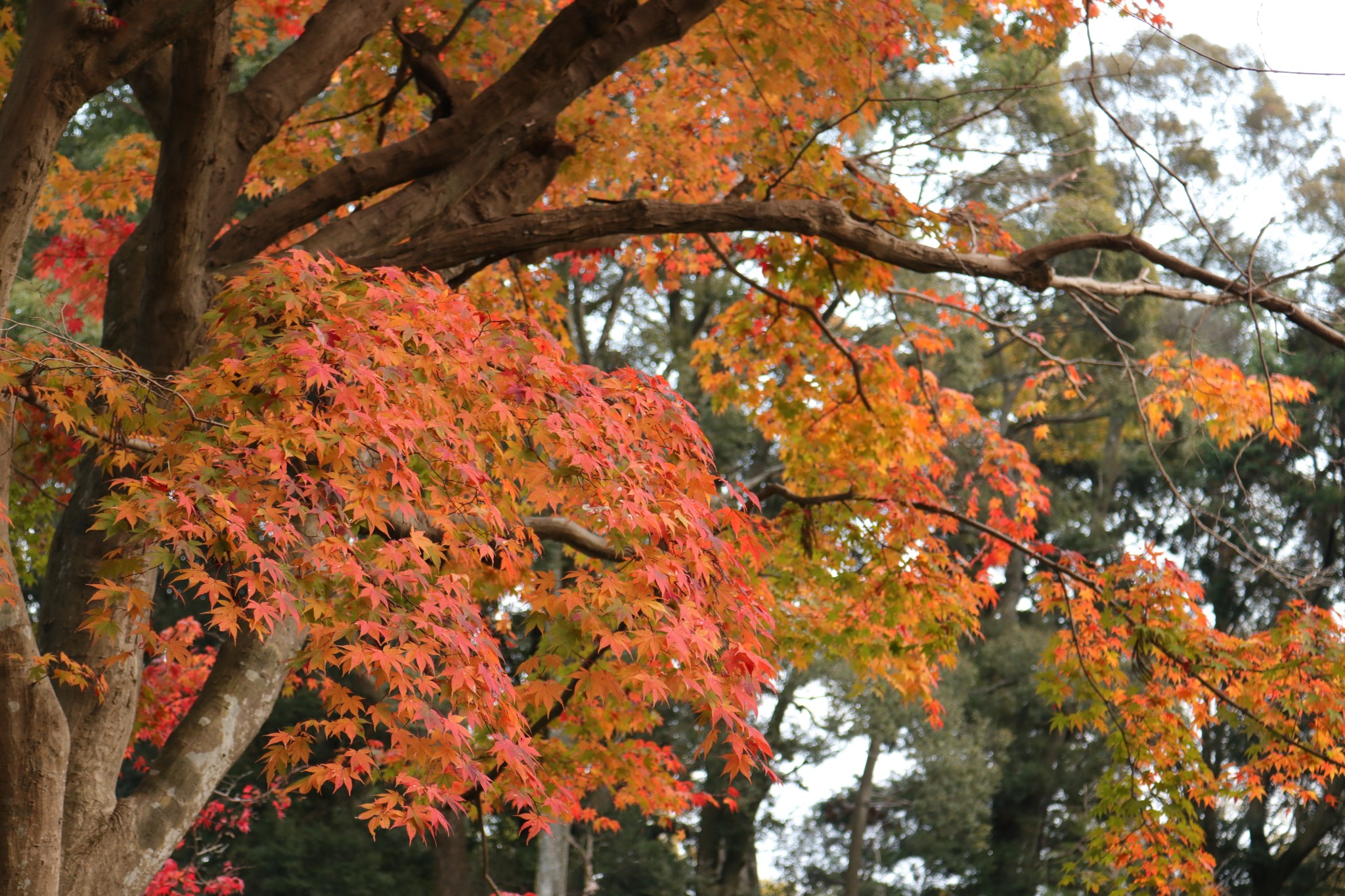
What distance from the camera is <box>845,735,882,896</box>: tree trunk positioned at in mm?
13094

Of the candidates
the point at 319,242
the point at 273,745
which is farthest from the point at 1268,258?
the point at 273,745

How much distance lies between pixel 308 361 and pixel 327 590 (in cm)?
54

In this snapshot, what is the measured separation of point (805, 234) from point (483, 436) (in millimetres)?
2100

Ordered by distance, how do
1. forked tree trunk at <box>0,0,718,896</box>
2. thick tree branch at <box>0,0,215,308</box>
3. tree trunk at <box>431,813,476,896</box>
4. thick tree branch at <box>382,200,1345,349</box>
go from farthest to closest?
tree trunk at <box>431,813,476,896</box> < thick tree branch at <box>382,200,1345,349</box> < thick tree branch at <box>0,0,215,308</box> < forked tree trunk at <box>0,0,718,896</box>

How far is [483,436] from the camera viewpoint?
2902 mm

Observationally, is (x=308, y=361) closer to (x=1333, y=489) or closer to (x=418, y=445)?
(x=418, y=445)

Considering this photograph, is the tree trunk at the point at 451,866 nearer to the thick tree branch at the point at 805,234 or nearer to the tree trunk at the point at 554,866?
the tree trunk at the point at 554,866

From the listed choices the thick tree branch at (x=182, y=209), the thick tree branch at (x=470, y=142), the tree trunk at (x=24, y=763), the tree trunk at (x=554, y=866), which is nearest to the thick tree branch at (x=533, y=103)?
the thick tree branch at (x=470, y=142)

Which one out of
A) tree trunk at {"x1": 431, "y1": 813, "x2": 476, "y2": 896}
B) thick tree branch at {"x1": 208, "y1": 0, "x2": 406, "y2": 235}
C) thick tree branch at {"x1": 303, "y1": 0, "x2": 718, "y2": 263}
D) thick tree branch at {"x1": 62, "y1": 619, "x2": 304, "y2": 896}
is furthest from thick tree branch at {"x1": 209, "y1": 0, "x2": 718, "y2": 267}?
tree trunk at {"x1": 431, "y1": 813, "x2": 476, "y2": 896}

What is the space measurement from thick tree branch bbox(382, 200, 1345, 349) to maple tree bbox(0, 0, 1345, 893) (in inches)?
0.7

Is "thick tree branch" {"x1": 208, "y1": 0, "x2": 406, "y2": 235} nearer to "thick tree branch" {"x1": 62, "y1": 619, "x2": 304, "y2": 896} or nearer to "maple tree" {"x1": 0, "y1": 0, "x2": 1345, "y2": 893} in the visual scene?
"maple tree" {"x1": 0, "y1": 0, "x2": 1345, "y2": 893}

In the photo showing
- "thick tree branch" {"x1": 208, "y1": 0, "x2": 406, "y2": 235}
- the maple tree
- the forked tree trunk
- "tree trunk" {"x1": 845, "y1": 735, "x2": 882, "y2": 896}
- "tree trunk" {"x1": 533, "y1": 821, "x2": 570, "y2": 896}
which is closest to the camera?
the maple tree

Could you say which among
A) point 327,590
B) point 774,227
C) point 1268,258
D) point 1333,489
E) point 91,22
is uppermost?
point 1268,258

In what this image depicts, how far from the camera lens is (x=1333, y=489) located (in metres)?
13.5
